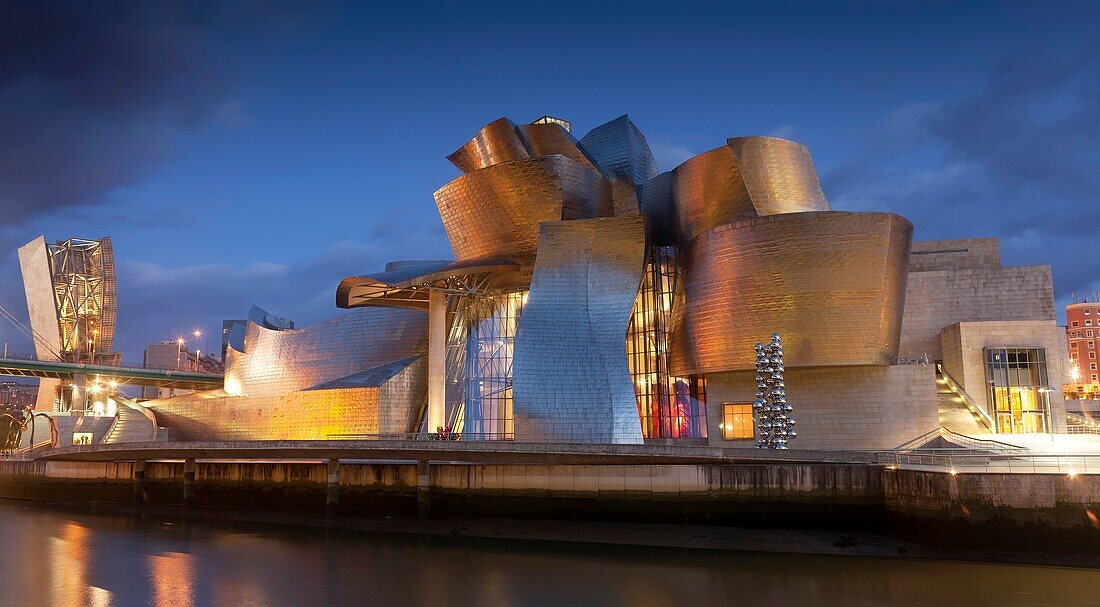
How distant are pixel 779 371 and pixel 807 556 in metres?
7.63

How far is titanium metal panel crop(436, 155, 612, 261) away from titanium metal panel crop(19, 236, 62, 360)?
134 ft

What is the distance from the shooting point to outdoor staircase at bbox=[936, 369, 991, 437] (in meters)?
32.1

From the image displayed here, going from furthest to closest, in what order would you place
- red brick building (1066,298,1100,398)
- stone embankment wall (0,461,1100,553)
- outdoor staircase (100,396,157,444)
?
red brick building (1066,298,1100,398), outdoor staircase (100,396,157,444), stone embankment wall (0,461,1100,553)

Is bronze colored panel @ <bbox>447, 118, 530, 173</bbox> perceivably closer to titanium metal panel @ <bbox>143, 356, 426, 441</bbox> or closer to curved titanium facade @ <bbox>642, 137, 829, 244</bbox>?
curved titanium facade @ <bbox>642, 137, 829, 244</bbox>

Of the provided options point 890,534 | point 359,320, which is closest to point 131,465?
point 359,320

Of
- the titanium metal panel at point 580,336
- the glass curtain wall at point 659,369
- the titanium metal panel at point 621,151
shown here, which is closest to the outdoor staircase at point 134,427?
the titanium metal panel at point 580,336

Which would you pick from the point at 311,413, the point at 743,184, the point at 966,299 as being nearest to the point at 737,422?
the point at 743,184

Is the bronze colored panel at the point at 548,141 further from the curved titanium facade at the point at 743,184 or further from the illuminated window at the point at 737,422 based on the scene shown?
the illuminated window at the point at 737,422

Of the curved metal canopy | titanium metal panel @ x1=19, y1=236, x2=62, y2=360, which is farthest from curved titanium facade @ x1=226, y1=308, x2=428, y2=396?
titanium metal panel @ x1=19, y1=236, x2=62, y2=360

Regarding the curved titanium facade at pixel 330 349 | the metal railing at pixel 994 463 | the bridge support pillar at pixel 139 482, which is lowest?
the bridge support pillar at pixel 139 482

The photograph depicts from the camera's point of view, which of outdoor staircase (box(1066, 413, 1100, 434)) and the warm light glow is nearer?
outdoor staircase (box(1066, 413, 1100, 434))

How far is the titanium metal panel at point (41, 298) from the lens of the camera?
62.6 m

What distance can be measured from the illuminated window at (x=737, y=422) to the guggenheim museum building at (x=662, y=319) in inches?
2.6

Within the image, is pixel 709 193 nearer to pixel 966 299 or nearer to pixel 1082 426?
pixel 966 299
